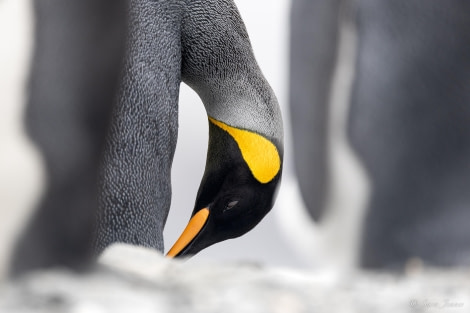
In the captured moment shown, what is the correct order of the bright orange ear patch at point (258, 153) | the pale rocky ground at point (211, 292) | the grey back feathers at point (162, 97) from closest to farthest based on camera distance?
the pale rocky ground at point (211, 292)
the grey back feathers at point (162, 97)
the bright orange ear patch at point (258, 153)

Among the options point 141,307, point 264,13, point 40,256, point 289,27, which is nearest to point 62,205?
point 40,256

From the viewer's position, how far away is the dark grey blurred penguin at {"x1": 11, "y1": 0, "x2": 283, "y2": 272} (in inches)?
44.0

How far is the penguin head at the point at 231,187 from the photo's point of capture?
145cm

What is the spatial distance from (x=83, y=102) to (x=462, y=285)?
354 millimetres

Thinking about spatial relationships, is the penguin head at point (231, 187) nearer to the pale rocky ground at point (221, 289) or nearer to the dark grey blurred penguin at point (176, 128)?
the dark grey blurred penguin at point (176, 128)

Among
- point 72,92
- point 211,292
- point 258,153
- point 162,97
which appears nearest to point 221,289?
point 211,292

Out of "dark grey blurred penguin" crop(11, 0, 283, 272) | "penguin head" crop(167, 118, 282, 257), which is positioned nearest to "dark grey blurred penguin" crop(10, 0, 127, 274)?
"dark grey blurred penguin" crop(11, 0, 283, 272)

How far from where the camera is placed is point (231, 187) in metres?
1.51

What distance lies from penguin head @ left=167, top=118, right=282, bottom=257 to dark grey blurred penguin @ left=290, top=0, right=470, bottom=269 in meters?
0.69

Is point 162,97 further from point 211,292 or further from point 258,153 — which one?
point 211,292

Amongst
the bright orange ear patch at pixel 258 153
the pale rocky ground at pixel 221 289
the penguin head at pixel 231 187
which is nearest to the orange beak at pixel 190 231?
the penguin head at pixel 231 187

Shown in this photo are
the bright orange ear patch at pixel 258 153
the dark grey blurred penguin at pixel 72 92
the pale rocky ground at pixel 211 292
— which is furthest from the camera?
the bright orange ear patch at pixel 258 153

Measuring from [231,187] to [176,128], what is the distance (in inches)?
11.1

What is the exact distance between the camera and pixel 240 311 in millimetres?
472
